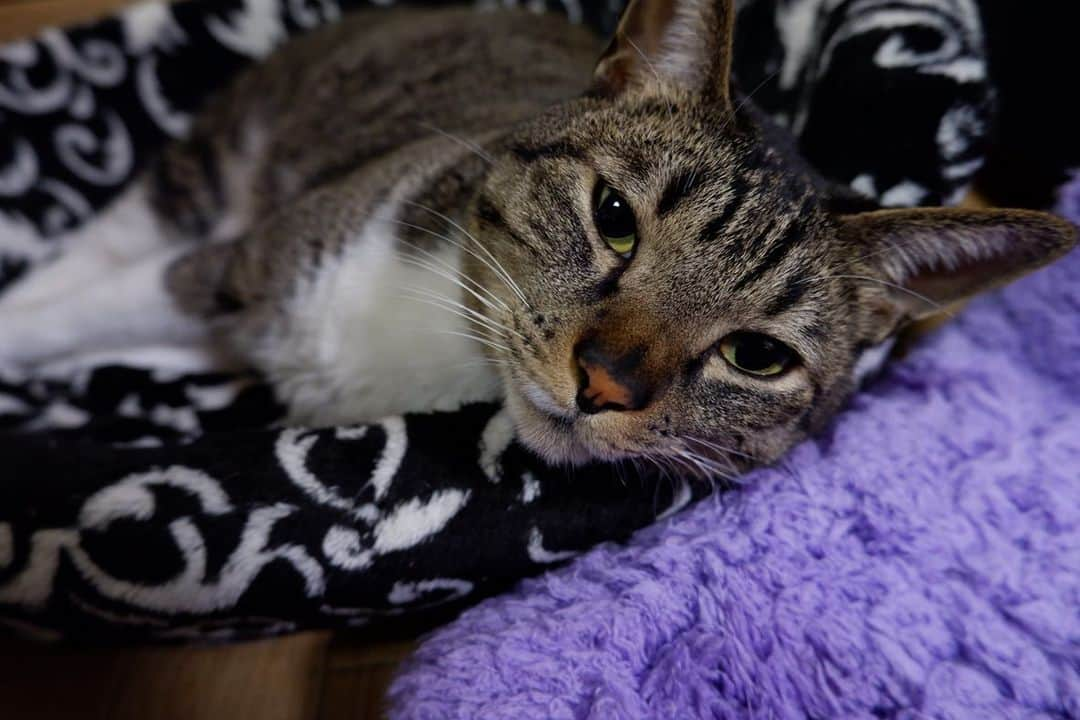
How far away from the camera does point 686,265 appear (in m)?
1.02

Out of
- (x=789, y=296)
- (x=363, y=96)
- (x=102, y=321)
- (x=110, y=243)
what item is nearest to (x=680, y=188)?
(x=789, y=296)

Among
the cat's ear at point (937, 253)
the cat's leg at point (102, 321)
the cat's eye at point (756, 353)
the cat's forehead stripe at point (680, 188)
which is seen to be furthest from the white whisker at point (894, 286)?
the cat's leg at point (102, 321)

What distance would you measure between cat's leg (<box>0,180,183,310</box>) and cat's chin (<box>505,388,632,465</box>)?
138cm

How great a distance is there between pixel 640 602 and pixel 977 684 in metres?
0.52

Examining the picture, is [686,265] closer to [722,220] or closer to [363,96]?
[722,220]

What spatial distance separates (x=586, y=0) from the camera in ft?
7.42

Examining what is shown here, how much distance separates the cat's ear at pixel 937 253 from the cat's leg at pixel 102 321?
1279 mm

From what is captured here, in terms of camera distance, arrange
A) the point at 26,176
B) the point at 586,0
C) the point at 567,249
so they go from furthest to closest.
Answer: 1. the point at 586,0
2. the point at 26,176
3. the point at 567,249

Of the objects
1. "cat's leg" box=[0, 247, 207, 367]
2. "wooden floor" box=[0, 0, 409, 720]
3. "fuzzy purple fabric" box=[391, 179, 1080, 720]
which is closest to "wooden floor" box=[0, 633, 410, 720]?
"wooden floor" box=[0, 0, 409, 720]

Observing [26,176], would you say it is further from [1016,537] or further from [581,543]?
[1016,537]

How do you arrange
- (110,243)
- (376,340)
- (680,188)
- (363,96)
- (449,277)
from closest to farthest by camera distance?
(680,188)
(449,277)
(376,340)
(363,96)
(110,243)

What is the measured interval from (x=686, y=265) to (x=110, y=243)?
165cm

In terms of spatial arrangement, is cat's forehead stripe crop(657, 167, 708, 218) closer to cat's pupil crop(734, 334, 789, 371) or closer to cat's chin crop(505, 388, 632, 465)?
cat's pupil crop(734, 334, 789, 371)

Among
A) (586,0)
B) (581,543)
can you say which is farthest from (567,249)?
(586,0)
